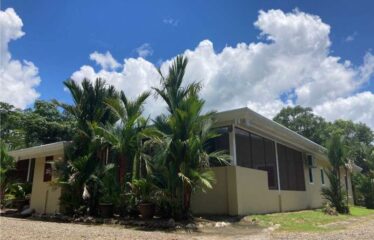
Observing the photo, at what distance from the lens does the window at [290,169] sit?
1633cm

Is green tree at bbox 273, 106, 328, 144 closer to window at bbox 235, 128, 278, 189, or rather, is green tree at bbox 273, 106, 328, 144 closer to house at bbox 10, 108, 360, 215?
house at bbox 10, 108, 360, 215

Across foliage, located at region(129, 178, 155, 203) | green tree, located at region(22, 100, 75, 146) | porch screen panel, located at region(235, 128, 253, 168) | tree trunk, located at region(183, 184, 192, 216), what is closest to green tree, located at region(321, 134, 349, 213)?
porch screen panel, located at region(235, 128, 253, 168)

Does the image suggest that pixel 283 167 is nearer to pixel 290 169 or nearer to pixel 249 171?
pixel 290 169

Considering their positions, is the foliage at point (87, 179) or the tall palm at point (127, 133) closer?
the tall palm at point (127, 133)

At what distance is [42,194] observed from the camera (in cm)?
1505

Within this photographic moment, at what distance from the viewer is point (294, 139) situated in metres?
16.3

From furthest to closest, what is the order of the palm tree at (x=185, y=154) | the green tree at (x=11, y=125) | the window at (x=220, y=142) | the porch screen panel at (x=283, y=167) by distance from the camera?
1. the green tree at (x=11, y=125)
2. the porch screen panel at (x=283, y=167)
3. the window at (x=220, y=142)
4. the palm tree at (x=185, y=154)

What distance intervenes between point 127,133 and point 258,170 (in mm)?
5132

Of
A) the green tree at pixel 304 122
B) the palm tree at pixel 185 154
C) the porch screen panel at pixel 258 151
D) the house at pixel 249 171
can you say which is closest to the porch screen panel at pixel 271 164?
the house at pixel 249 171

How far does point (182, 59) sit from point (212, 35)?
74.2 inches

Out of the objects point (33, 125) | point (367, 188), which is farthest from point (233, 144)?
point (33, 125)

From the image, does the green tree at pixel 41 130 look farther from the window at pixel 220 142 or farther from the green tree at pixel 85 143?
the window at pixel 220 142

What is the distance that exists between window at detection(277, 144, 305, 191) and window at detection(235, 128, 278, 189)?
90 centimetres

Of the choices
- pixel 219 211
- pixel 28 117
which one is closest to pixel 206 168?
pixel 219 211
